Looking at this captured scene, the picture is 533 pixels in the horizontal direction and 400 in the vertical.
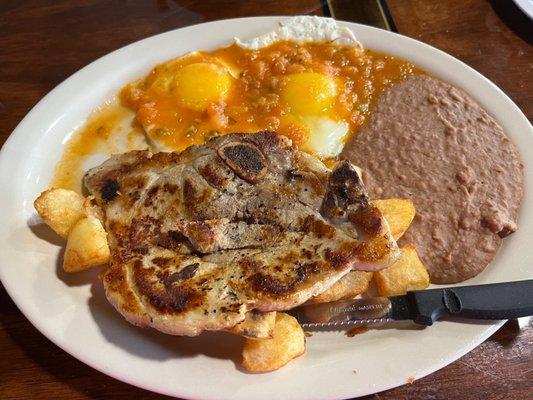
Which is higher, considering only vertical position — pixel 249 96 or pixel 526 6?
pixel 526 6

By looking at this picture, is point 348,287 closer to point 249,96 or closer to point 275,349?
point 275,349

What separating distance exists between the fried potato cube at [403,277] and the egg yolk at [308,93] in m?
1.28

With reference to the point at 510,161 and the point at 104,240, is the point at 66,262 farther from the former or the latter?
the point at 510,161

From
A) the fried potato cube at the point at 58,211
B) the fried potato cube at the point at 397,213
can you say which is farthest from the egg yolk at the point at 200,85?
the fried potato cube at the point at 397,213

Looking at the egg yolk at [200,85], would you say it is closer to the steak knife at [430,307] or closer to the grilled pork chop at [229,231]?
the grilled pork chop at [229,231]

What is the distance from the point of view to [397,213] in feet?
8.59

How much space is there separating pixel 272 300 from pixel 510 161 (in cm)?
170

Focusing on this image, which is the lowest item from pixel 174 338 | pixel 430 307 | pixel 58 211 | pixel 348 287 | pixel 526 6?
pixel 174 338

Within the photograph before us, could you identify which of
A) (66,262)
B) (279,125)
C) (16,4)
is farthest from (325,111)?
(16,4)

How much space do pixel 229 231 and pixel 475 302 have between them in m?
1.09

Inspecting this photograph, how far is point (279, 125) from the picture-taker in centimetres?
334

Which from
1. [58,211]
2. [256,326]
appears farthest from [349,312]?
[58,211]

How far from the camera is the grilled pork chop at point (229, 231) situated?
84.8 inches

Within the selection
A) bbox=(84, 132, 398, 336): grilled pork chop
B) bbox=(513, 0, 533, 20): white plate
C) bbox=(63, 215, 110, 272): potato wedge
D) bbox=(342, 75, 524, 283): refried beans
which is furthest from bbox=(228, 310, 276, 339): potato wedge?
bbox=(513, 0, 533, 20): white plate
